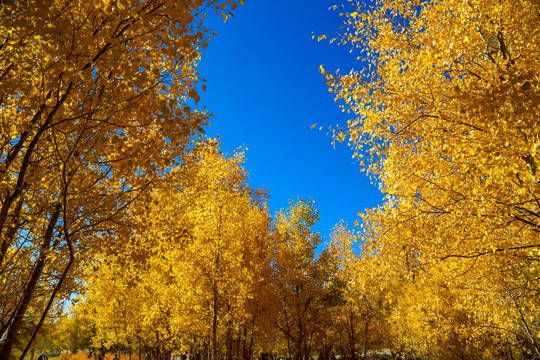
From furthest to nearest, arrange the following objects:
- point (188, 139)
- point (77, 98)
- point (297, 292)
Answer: point (297, 292), point (188, 139), point (77, 98)

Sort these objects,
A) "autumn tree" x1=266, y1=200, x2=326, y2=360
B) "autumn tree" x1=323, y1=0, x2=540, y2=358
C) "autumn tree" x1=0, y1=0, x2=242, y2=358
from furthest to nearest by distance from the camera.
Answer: "autumn tree" x1=266, y1=200, x2=326, y2=360
"autumn tree" x1=323, y1=0, x2=540, y2=358
"autumn tree" x1=0, y1=0, x2=242, y2=358

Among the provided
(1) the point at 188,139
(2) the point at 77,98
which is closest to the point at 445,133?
(1) the point at 188,139

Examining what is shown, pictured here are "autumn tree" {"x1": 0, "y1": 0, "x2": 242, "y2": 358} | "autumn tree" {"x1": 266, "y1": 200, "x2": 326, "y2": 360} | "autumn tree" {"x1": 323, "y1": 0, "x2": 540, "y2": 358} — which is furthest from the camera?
"autumn tree" {"x1": 266, "y1": 200, "x2": 326, "y2": 360}

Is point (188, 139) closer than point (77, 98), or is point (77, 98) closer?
point (77, 98)

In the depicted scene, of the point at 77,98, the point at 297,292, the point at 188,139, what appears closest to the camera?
the point at 77,98

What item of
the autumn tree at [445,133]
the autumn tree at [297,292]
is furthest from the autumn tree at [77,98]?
the autumn tree at [297,292]

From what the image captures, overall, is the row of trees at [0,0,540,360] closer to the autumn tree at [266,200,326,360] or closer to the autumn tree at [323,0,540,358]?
the autumn tree at [323,0,540,358]

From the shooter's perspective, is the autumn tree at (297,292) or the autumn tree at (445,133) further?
the autumn tree at (297,292)

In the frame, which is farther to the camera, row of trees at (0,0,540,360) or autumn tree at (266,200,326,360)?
autumn tree at (266,200,326,360)

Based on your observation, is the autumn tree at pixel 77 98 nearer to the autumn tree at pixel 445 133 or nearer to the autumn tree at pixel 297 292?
the autumn tree at pixel 445 133

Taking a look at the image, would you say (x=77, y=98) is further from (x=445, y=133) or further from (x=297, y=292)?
(x=297, y=292)

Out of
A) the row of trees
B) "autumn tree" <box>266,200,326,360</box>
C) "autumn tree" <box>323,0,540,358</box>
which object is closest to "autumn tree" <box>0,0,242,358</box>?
the row of trees

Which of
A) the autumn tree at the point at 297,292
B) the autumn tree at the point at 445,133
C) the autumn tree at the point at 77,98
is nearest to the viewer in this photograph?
the autumn tree at the point at 77,98

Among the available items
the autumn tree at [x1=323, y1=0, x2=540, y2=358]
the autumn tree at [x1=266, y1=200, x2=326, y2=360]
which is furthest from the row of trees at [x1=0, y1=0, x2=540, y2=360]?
the autumn tree at [x1=266, y1=200, x2=326, y2=360]
